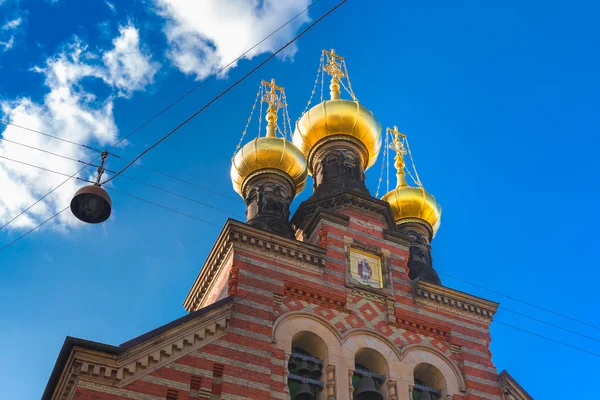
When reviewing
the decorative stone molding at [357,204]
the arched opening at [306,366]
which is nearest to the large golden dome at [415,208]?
the decorative stone molding at [357,204]

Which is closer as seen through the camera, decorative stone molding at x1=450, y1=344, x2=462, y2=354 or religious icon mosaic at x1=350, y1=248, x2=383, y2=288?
decorative stone molding at x1=450, y1=344, x2=462, y2=354

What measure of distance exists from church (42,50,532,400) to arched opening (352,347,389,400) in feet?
0.10

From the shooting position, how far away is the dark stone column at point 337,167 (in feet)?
78.1

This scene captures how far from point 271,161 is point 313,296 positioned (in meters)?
7.94

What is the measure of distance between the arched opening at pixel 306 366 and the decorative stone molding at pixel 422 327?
233 centimetres

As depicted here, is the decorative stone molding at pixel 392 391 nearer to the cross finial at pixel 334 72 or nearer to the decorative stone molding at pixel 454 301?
the decorative stone molding at pixel 454 301

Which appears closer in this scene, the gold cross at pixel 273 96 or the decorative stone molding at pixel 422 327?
the decorative stone molding at pixel 422 327

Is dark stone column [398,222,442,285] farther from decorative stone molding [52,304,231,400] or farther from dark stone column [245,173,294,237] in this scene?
decorative stone molding [52,304,231,400]

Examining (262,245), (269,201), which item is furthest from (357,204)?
(269,201)

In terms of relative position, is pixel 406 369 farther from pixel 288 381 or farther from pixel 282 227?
pixel 282 227

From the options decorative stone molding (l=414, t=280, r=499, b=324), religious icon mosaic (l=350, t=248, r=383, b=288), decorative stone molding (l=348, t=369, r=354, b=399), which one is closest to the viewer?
decorative stone molding (l=348, t=369, r=354, b=399)

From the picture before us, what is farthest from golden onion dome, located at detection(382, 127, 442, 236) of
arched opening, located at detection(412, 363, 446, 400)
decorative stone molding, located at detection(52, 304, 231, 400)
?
decorative stone molding, located at detection(52, 304, 231, 400)

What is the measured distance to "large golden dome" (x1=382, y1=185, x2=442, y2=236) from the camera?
28234 millimetres

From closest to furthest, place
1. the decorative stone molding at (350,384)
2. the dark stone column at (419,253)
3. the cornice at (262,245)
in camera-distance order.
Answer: the decorative stone molding at (350,384), the cornice at (262,245), the dark stone column at (419,253)
